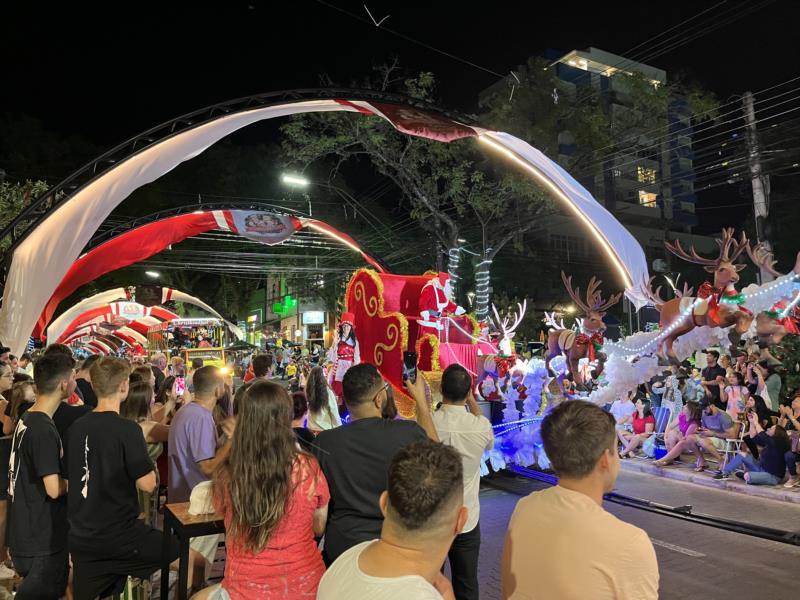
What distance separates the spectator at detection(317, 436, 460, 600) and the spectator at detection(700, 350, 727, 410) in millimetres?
9937

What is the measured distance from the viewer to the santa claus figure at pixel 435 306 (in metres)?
9.08

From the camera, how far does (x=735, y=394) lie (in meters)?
9.48

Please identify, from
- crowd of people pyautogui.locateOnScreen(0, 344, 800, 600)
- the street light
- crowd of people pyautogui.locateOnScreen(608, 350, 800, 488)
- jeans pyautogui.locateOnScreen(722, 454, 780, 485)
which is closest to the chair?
crowd of people pyautogui.locateOnScreen(608, 350, 800, 488)

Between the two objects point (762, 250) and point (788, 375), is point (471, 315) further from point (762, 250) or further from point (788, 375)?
point (788, 375)

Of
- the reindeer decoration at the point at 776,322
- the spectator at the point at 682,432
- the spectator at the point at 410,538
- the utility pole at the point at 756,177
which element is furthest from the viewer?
the utility pole at the point at 756,177

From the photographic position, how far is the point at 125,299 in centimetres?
2525

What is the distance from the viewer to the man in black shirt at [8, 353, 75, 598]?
3.71m

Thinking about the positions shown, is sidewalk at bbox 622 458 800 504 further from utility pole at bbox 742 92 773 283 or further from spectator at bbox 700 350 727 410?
utility pole at bbox 742 92 773 283

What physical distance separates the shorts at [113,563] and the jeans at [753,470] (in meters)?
8.08

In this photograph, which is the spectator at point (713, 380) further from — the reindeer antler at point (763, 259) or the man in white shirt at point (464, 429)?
the man in white shirt at point (464, 429)

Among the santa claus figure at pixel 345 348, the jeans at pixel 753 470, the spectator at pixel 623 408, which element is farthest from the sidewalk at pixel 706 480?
the santa claus figure at pixel 345 348

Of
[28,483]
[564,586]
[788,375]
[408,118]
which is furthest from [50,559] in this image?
[788,375]

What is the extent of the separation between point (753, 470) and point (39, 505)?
8.94 metres

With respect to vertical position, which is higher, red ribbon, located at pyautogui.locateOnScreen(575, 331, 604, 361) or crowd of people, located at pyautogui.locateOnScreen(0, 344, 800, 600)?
red ribbon, located at pyautogui.locateOnScreen(575, 331, 604, 361)
